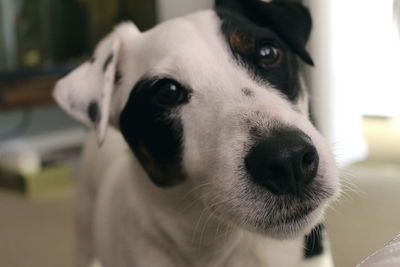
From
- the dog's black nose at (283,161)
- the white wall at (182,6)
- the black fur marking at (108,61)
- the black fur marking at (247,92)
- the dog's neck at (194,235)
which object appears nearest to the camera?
the dog's black nose at (283,161)

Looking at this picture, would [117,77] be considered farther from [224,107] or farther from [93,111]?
[224,107]

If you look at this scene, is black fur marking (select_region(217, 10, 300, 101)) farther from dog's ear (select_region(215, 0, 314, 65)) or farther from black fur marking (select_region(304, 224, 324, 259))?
black fur marking (select_region(304, 224, 324, 259))

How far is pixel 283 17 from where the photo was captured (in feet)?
3.51

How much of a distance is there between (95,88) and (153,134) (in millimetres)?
177

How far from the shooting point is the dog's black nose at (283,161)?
78 cm

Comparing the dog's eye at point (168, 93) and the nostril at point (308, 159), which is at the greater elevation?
the nostril at point (308, 159)

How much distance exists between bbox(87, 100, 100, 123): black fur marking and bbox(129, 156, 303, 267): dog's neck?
15cm

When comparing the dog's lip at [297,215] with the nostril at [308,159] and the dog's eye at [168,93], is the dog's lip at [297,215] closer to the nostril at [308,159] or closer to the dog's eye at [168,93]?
the nostril at [308,159]

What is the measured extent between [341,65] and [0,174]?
233 cm

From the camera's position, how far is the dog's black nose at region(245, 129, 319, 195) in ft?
2.56

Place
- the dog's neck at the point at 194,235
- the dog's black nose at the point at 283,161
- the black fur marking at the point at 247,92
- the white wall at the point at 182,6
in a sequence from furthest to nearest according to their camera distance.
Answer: the white wall at the point at 182,6, the dog's neck at the point at 194,235, the black fur marking at the point at 247,92, the dog's black nose at the point at 283,161

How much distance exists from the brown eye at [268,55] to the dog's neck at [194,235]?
25cm

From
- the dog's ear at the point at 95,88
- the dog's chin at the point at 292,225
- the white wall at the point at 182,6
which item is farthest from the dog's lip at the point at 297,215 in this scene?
the white wall at the point at 182,6

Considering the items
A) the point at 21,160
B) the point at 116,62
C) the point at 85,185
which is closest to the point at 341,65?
the point at 116,62
